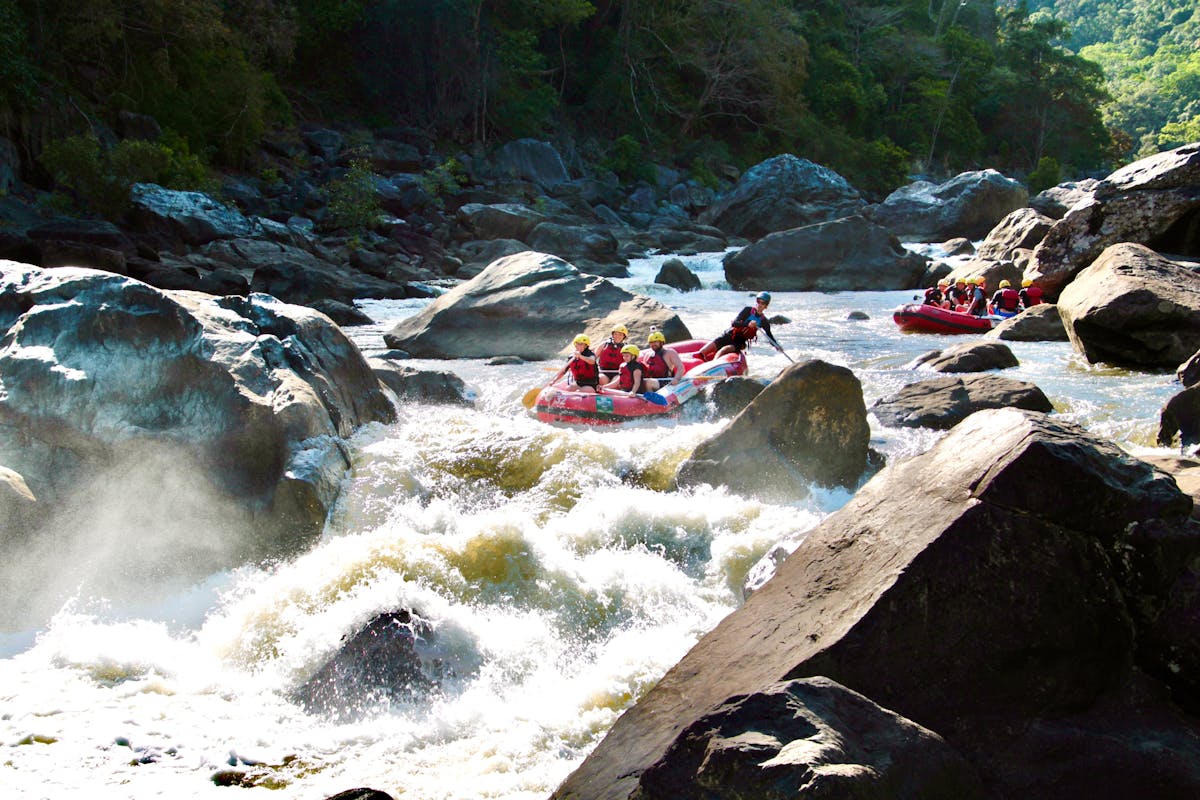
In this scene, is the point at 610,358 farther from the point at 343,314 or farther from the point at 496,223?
the point at 496,223

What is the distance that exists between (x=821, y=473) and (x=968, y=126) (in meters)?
45.6

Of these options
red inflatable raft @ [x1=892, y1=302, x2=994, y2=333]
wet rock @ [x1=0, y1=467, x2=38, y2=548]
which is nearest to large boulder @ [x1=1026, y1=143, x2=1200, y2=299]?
red inflatable raft @ [x1=892, y1=302, x2=994, y2=333]

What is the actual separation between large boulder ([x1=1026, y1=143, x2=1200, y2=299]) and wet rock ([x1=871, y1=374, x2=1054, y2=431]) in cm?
740

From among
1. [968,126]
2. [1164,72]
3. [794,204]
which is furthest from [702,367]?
[1164,72]

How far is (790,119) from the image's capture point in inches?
1610

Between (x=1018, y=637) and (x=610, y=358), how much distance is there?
25.6 ft

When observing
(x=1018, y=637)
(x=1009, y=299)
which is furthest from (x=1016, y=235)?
(x=1018, y=637)

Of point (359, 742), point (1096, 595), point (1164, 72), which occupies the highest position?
point (1164, 72)

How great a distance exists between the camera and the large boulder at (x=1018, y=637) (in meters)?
3.62

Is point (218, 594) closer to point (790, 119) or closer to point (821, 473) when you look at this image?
point (821, 473)

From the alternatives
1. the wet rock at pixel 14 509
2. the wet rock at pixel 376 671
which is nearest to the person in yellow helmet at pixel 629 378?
the wet rock at pixel 376 671

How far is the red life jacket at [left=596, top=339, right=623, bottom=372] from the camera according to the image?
37.1ft

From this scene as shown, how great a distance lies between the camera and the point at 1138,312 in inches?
464

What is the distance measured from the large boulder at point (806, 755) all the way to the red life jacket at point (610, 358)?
812cm
